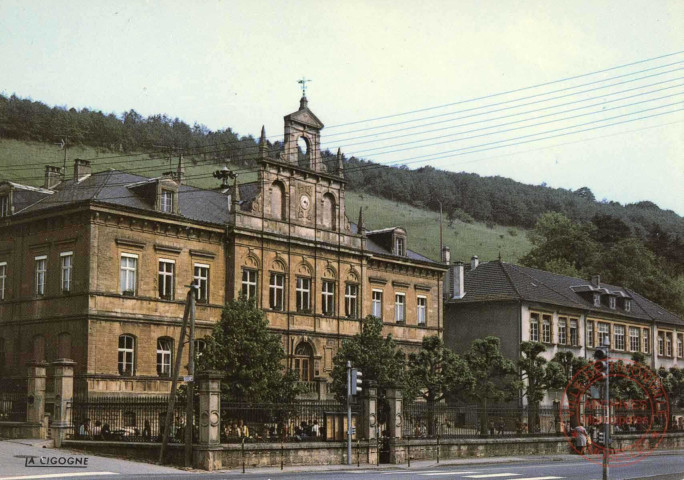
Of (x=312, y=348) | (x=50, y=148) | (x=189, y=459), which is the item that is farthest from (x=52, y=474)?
(x=50, y=148)

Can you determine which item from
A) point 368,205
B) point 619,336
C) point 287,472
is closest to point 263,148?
point 287,472

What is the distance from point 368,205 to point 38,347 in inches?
3800

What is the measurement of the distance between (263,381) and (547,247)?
6947 cm

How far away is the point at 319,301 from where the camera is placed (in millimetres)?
55156

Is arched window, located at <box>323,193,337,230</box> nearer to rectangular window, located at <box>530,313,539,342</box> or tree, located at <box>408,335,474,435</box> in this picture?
tree, located at <box>408,335,474,435</box>

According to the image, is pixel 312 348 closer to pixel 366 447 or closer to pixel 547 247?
pixel 366 447

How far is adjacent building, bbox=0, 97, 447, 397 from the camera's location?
44750mm

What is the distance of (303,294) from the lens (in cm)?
5453

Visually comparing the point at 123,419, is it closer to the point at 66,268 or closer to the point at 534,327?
the point at 66,268

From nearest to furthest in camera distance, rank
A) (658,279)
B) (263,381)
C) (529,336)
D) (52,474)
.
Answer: (52,474) → (263,381) → (529,336) → (658,279)

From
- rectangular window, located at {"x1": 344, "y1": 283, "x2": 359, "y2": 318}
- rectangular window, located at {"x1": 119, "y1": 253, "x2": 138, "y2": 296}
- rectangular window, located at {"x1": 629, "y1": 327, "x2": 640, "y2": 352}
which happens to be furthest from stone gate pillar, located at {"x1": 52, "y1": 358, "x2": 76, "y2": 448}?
rectangular window, located at {"x1": 629, "y1": 327, "x2": 640, "y2": 352}

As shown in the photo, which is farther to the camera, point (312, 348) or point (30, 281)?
point (312, 348)

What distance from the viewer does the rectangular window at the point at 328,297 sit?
55.8 metres

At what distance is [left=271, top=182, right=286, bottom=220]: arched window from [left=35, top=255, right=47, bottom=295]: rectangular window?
41.3 feet
